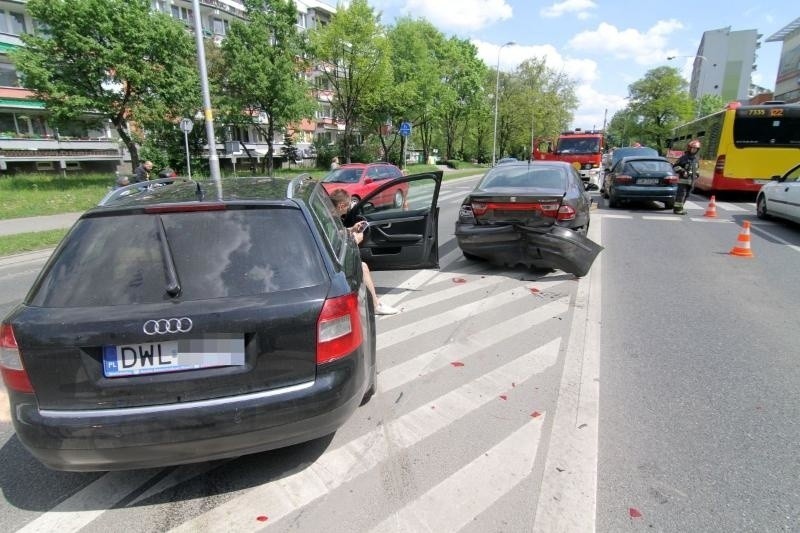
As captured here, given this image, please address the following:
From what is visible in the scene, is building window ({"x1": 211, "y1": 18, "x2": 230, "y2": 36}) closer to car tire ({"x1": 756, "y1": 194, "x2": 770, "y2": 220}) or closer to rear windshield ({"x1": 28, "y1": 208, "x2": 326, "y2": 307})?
car tire ({"x1": 756, "y1": 194, "x2": 770, "y2": 220})

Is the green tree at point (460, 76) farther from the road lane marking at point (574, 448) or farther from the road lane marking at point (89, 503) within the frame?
the road lane marking at point (89, 503)

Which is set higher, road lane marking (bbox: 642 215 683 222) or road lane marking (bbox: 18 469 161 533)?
road lane marking (bbox: 642 215 683 222)

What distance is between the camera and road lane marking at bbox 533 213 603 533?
2.36 metres

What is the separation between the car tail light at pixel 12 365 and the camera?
219cm

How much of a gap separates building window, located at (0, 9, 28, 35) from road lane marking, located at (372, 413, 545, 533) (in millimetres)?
44000

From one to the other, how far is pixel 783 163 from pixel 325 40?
24442 millimetres

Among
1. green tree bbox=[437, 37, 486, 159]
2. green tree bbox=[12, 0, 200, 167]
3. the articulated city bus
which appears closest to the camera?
the articulated city bus

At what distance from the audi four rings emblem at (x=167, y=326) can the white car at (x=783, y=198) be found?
1240 cm

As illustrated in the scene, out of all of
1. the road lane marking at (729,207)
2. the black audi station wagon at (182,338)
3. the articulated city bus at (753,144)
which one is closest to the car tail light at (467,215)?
the black audi station wagon at (182,338)

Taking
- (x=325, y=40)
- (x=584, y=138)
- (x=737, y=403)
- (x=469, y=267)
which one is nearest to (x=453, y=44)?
(x=325, y=40)

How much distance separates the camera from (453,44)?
46531 millimetres

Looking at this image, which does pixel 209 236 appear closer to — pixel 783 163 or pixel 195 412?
pixel 195 412

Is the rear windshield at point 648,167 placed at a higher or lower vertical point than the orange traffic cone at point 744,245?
higher

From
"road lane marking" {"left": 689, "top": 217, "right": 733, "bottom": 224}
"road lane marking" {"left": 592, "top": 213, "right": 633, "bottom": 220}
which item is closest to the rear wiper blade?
"road lane marking" {"left": 592, "top": 213, "right": 633, "bottom": 220}
